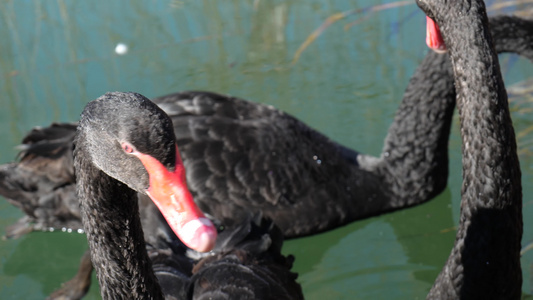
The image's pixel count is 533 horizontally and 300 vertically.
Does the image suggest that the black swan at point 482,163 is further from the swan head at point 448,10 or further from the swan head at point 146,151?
Result: the swan head at point 146,151

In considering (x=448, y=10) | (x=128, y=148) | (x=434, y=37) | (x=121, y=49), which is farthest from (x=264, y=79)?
(x=128, y=148)

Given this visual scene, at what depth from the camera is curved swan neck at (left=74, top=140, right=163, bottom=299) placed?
2.04 m

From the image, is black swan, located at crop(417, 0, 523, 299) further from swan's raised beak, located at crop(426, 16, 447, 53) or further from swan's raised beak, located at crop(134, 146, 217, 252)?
swan's raised beak, located at crop(134, 146, 217, 252)

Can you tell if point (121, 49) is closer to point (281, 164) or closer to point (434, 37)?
point (281, 164)

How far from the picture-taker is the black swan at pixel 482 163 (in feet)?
6.88

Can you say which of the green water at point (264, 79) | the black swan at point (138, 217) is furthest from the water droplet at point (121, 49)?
the black swan at point (138, 217)

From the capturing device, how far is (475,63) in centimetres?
209

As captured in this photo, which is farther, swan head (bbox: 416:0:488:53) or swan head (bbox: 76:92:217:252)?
swan head (bbox: 416:0:488:53)

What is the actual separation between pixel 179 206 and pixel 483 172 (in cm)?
92

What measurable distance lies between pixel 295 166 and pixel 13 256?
1.48m

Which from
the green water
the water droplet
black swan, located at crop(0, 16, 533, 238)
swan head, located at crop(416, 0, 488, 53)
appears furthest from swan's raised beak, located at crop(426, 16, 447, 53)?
the water droplet

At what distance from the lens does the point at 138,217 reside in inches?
85.5

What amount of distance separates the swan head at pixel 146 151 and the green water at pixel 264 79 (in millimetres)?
1594

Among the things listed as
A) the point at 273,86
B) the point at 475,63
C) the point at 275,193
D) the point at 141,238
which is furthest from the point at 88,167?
the point at 273,86
